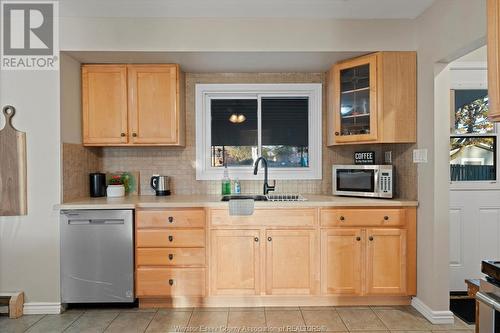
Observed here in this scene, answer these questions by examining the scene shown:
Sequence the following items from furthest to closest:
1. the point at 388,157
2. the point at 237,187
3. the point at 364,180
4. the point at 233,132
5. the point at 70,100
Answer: the point at 233,132
the point at 237,187
the point at 388,157
the point at 364,180
the point at 70,100

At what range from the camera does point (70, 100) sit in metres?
3.07

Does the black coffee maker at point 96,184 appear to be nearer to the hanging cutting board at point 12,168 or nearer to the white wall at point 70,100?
the white wall at point 70,100

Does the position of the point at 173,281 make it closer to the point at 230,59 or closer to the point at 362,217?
the point at 362,217

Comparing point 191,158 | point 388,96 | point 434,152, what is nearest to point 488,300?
point 434,152

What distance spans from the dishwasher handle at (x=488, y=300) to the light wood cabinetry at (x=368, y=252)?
5.40ft

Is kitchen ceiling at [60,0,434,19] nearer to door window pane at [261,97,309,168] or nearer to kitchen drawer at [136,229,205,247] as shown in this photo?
door window pane at [261,97,309,168]

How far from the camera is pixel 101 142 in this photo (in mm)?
3246

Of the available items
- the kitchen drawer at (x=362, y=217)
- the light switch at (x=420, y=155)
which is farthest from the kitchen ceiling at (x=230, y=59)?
the kitchen drawer at (x=362, y=217)

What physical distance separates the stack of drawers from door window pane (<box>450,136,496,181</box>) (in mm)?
2431

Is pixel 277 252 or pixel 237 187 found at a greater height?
pixel 237 187

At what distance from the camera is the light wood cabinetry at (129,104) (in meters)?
3.21

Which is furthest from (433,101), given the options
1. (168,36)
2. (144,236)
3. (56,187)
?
(56,187)

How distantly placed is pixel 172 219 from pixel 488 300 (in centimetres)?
228

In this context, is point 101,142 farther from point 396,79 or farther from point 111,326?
point 396,79
